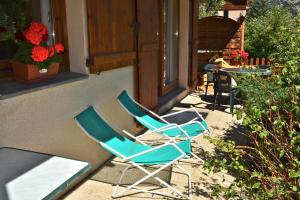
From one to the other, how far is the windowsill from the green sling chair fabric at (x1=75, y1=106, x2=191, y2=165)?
13.6 inches

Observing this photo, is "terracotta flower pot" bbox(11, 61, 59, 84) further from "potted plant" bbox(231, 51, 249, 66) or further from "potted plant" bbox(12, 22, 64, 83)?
"potted plant" bbox(231, 51, 249, 66)

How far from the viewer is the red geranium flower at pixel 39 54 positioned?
2.64m

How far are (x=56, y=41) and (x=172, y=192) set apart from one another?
187 centimetres

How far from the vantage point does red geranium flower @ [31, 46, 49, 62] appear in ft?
8.65

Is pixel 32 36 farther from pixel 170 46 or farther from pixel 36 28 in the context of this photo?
pixel 170 46

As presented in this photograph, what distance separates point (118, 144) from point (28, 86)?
103cm

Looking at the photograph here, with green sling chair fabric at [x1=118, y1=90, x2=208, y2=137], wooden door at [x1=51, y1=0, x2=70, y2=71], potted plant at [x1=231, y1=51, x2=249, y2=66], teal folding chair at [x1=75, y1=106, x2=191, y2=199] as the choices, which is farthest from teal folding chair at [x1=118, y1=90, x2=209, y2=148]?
potted plant at [x1=231, y1=51, x2=249, y2=66]

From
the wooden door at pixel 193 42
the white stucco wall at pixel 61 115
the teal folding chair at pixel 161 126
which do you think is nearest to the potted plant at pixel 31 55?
the white stucco wall at pixel 61 115

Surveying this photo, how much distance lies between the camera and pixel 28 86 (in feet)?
8.70

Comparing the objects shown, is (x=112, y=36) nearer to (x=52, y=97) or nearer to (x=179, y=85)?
(x=52, y=97)

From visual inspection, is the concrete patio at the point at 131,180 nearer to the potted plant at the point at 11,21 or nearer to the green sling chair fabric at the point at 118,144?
the green sling chair fabric at the point at 118,144

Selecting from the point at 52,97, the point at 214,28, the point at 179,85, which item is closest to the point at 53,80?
the point at 52,97

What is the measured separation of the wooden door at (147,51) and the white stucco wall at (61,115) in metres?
0.52

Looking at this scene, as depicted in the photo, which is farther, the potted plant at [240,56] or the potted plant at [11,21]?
the potted plant at [240,56]
